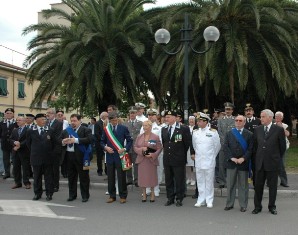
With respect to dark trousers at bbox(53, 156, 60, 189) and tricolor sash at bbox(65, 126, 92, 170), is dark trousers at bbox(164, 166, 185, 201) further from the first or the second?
dark trousers at bbox(53, 156, 60, 189)

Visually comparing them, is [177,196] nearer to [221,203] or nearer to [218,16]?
[221,203]

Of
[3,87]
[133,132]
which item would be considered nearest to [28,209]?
[133,132]

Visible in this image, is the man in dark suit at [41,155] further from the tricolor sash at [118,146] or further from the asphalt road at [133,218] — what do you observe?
the tricolor sash at [118,146]

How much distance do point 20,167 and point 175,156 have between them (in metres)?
4.77

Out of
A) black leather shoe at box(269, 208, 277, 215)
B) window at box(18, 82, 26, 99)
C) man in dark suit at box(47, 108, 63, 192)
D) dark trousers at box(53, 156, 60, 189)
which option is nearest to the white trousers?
black leather shoe at box(269, 208, 277, 215)

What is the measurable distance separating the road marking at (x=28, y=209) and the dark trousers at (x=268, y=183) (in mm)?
3403

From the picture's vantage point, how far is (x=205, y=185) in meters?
8.88

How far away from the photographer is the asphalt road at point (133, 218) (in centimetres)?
671

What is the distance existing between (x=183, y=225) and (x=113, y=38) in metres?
12.1

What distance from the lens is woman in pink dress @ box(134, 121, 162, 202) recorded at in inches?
366

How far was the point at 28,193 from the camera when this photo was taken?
10312 millimetres

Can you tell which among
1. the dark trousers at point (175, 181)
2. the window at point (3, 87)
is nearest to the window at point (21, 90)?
the window at point (3, 87)

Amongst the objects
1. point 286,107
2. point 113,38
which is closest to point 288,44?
point 113,38

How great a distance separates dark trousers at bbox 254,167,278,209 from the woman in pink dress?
2279 mm
